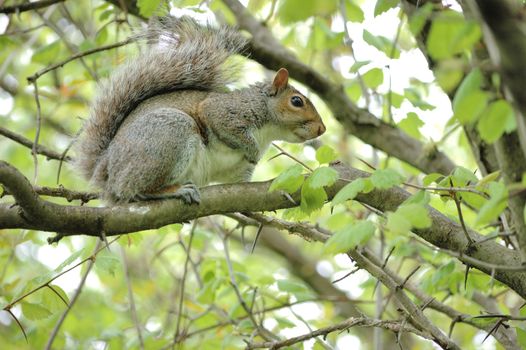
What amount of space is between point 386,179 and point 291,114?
1663 mm

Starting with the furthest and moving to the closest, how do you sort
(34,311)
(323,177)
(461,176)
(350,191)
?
(34,311), (461,176), (323,177), (350,191)

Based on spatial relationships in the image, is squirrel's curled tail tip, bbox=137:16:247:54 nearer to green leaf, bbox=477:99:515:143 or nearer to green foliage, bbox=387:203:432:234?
green foliage, bbox=387:203:432:234

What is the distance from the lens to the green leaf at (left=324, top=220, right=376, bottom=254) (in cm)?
138

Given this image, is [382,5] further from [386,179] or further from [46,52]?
[46,52]

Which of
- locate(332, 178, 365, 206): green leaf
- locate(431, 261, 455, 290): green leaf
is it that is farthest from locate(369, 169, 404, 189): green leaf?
locate(431, 261, 455, 290): green leaf

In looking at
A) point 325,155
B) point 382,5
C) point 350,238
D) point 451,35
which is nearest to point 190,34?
point 382,5

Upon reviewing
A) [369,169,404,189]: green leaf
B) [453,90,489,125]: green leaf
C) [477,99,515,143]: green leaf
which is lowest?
[369,169,404,189]: green leaf

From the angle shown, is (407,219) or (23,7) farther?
(23,7)

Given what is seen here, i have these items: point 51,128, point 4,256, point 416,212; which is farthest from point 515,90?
point 51,128

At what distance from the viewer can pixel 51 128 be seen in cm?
497

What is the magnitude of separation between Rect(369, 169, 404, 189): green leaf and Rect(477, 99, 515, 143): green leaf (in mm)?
465

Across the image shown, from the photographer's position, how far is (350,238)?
4.56 ft

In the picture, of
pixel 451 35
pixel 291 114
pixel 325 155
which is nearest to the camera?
pixel 451 35

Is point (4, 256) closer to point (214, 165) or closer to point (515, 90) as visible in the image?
point (214, 165)
